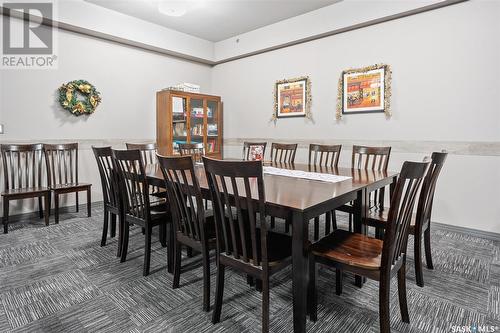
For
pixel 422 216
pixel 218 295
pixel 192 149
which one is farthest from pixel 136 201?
pixel 422 216

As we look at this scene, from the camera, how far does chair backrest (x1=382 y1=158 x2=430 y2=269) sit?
1265 millimetres

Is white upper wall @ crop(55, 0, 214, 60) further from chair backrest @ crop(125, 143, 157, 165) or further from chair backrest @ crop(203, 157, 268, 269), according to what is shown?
chair backrest @ crop(203, 157, 268, 269)

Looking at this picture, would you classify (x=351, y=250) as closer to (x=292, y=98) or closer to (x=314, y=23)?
(x=292, y=98)

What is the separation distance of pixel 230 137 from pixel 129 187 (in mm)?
3369

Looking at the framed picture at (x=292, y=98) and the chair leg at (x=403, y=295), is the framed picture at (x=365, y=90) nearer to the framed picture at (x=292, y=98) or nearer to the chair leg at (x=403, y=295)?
the framed picture at (x=292, y=98)

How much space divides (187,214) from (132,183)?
640 mm

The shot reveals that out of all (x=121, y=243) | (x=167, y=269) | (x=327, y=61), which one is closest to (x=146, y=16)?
(x=327, y=61)

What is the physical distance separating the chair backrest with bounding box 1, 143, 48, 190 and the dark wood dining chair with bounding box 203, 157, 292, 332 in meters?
3.04

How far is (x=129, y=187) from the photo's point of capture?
A: 2219mm

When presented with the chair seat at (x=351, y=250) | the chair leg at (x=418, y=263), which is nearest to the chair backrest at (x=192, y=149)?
the chair seat at (x=351, y=250)

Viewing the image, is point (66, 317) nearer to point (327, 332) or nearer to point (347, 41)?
point (327, 332)

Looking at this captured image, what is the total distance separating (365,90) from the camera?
12.1 ft

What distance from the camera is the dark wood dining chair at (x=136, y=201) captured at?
2.10 metres

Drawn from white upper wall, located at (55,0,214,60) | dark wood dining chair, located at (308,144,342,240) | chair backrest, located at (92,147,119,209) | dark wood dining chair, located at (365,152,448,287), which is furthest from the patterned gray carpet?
white upper wall, located at (55,0,214,60)
